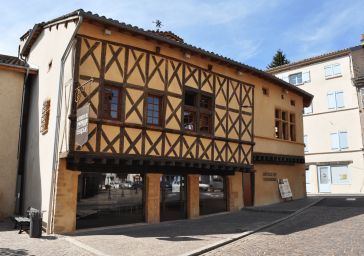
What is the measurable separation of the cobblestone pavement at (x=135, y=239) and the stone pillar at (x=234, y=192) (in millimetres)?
2479

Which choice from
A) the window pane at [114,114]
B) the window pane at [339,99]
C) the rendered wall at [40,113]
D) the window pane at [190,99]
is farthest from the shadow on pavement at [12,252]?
the window pane at [339,99]

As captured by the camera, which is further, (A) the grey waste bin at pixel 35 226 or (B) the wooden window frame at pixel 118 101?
(B) the wooden window frame at pixel 118 101

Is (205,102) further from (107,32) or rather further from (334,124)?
(334,124)

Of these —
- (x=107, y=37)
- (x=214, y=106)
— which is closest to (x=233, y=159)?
(x=214, y=106)

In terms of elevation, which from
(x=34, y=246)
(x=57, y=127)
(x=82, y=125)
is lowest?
(x=34, y=246)

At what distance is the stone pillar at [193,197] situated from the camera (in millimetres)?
13180

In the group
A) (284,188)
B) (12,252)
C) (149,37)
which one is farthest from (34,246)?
(284,188)

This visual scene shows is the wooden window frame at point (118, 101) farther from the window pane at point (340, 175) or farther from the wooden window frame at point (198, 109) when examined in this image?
the window pane at point (340, 175)

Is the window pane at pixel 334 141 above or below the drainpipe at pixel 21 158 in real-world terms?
above

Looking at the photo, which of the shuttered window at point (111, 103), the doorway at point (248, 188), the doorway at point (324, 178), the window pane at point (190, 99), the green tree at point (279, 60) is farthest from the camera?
the green tree at point (279, 60)

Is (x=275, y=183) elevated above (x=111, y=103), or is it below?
below

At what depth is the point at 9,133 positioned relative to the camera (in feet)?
43.3

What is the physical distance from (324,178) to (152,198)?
1897 cm

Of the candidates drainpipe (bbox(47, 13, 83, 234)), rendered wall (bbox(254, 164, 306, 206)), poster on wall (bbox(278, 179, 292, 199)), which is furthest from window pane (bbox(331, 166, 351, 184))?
drainpipe (bbox(47, 13, 83, 234))
